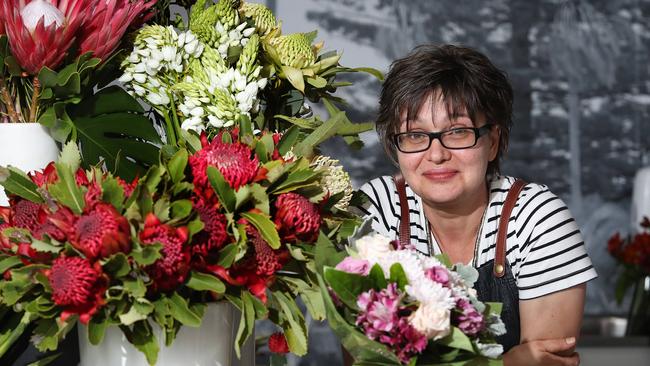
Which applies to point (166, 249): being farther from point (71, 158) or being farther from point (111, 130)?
point (111, 130)

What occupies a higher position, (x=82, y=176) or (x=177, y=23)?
(x=177, y=23)

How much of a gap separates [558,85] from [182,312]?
3.49 m

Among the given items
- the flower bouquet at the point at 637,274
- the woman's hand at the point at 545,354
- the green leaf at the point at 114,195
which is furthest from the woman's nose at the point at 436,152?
the flower bouquet at the point at 637,274

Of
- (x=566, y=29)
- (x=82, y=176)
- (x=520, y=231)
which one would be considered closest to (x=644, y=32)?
(x=566, y=29)

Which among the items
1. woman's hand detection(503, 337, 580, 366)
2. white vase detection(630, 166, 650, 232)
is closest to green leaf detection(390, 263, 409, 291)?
woman's hand detection(503, 337, 580, 366)

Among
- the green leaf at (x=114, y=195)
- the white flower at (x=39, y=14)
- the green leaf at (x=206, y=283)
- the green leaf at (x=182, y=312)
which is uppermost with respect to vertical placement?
the white flower at (x=39, y=14)

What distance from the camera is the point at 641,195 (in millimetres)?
2869

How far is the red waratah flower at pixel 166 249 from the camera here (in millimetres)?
676

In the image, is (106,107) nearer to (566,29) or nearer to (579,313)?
(579,313)

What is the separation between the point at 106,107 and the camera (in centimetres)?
91

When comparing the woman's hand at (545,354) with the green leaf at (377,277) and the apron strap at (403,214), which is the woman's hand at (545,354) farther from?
the green leaf at (377,277)

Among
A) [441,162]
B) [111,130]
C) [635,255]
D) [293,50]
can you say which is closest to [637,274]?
[635,255]

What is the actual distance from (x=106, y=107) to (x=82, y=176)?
0.20 metres

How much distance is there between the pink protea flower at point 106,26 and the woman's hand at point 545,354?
0.74 metres
